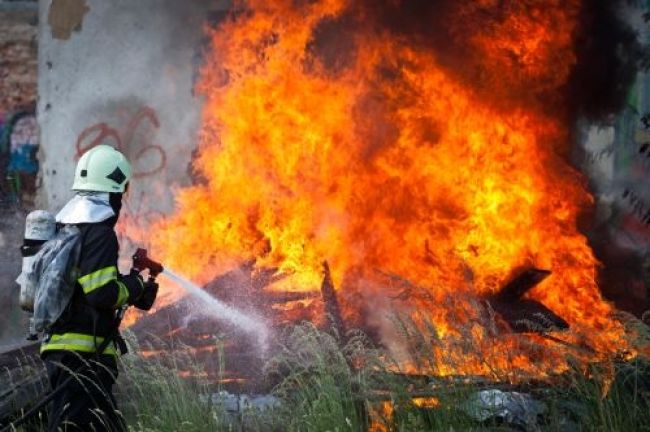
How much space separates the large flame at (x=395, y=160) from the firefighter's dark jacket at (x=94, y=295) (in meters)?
3.71

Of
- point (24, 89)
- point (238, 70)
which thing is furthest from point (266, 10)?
point (24, 89)

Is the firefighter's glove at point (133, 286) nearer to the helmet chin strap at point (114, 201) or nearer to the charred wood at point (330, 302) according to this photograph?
the helmet chin strap at point (114, 201)

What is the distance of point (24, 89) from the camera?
440 inches

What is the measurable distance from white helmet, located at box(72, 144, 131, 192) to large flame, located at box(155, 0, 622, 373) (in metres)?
3.66

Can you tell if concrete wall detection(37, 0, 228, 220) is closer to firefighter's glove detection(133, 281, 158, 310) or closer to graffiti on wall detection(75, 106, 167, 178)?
graffiti on wall detection(75, 106, 167, 178)

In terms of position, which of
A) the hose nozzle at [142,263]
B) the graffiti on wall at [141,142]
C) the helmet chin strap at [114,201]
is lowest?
the hose nozzle at [142,263]

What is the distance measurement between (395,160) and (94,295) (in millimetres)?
5270

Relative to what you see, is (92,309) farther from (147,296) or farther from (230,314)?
(230,314)

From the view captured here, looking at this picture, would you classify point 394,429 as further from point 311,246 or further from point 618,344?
point 311,246

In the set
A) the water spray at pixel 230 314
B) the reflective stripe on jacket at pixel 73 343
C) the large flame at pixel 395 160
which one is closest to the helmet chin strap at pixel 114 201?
the reflective stripe on jacket at pixel 73 343

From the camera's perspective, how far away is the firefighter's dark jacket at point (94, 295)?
188 inches

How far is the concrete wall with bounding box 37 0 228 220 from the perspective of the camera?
10602mm

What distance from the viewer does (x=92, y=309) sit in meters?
4.91

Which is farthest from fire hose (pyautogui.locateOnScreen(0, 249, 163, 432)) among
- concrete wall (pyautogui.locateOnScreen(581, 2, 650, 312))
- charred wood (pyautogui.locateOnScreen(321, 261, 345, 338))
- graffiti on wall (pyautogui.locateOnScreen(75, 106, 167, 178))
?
concrete wall (pyautogui.locateOnScreen(581, 2, 650, 312))
